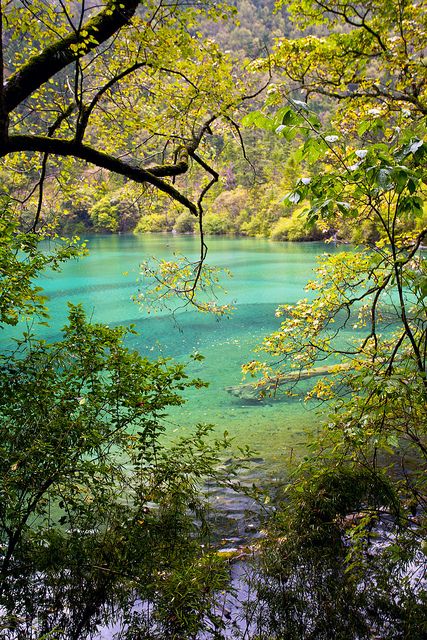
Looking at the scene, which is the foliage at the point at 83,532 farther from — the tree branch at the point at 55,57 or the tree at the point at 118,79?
the tree branch at the point at 55,57

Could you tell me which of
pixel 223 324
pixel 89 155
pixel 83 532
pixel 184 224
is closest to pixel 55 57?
pixel 89 155

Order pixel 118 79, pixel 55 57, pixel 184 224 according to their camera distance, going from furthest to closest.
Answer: pixel 184 224 → pixel 118 79 → pixel 55 57

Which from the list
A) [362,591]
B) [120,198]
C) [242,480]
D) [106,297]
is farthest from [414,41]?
[106,297]

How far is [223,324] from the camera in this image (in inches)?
584

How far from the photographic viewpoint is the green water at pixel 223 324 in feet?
24.7

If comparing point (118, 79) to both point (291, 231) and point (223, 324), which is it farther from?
point (291, 231)

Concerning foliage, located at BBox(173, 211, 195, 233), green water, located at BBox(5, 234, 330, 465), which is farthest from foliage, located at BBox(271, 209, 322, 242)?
Answer: foliage, located at BBox(173, 211, 195, 233)

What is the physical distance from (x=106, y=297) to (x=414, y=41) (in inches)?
595

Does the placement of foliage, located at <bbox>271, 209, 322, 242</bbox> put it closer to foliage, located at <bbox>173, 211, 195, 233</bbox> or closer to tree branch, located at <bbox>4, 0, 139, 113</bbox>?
foliage, located at <bbox>173, 211, 195, 233</bbox>

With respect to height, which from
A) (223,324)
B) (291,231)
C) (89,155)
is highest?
(291,231)

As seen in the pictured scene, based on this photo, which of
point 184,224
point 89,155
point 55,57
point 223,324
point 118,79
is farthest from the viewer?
point 184,224

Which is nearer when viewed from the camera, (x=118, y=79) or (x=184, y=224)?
(x=118, y=79)

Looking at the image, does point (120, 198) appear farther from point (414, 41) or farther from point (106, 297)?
point (106, 297)

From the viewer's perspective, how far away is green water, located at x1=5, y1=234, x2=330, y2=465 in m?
7.52
